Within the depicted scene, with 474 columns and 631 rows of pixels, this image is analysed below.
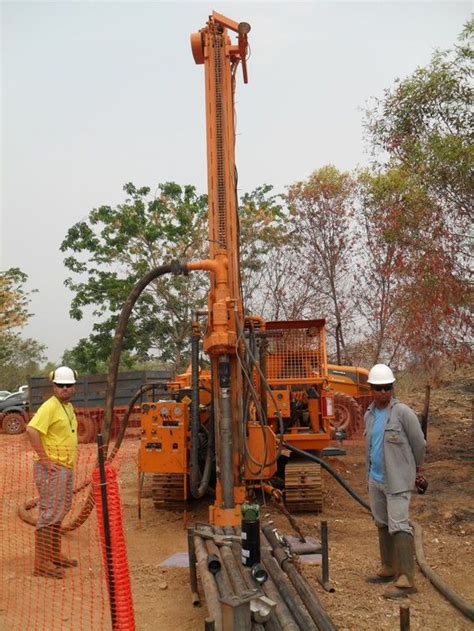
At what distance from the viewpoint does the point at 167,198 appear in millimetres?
25281

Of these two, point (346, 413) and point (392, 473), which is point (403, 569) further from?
point (346, 413)

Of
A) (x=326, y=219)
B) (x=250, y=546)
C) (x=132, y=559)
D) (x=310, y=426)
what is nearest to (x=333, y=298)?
(x=326, y=219)

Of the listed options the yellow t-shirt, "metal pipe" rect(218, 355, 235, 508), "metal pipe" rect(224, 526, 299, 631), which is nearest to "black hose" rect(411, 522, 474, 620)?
"metal pipe" rect(224, 526, 299, 631)

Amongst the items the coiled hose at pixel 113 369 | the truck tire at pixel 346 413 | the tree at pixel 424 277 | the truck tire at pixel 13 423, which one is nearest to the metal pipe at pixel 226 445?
the coiled hose at pixel 113 369

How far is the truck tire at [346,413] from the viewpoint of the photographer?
17375 mm

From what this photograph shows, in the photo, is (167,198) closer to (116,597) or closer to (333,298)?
(333,298)

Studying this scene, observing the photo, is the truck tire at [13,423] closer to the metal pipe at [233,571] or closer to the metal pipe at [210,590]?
the metal pipe at [210,590]

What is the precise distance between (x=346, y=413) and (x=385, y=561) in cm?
1200

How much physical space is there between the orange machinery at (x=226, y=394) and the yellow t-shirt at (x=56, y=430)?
1.53 metres

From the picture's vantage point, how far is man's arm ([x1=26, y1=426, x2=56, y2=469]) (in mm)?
5812

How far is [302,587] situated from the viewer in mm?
4270

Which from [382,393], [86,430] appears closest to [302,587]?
[382,393]

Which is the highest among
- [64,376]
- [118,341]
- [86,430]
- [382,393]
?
[118,341]

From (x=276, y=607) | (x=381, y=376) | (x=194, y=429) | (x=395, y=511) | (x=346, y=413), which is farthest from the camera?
(x=346, y=413)
